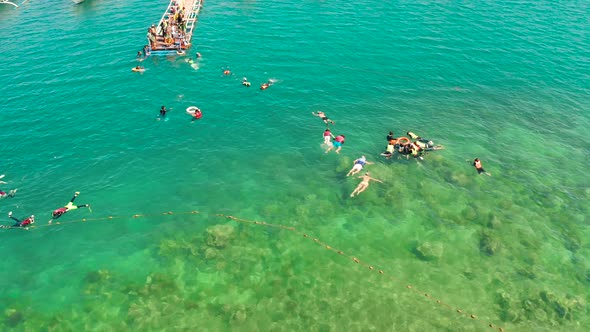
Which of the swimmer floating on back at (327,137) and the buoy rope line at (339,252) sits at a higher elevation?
the swimmer floating on back at (327,137)

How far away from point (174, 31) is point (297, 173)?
3893 cm

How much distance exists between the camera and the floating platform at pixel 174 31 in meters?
59.7

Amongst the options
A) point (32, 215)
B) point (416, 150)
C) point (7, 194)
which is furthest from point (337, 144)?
point (7, 194)

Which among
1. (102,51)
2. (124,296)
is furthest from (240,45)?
(124,296)

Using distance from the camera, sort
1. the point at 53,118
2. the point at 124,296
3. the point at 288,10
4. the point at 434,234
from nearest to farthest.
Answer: the point at 124,296
the point at 434,234
the point at 53,118
the point at 288,10

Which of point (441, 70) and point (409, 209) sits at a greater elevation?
point (441, 70)

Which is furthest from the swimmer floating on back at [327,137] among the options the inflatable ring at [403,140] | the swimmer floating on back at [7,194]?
the swimmer floating on back at [7,194]

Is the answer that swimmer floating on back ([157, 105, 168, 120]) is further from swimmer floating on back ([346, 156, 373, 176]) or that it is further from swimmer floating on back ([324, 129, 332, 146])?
swimmer floating on back ([346, 156, 373, 176])

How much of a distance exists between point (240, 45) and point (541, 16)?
5959cm

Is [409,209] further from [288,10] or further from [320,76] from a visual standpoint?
[288,10]

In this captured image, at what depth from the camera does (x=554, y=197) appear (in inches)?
1518

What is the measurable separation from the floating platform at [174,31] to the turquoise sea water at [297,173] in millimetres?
2549

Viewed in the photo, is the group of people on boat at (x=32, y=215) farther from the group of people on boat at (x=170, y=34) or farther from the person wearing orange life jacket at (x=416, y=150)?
the person wearing orange life jacket at (x=416, y=150)

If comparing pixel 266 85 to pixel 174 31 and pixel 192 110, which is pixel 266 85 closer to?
pixel 192 110
